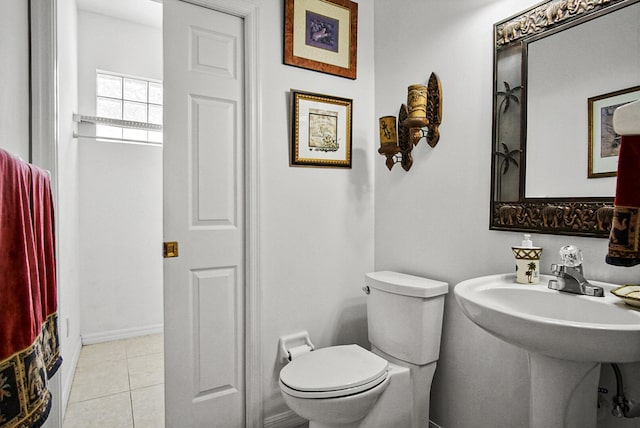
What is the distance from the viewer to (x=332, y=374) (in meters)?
1.45

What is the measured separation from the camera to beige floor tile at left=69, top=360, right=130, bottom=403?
221cm

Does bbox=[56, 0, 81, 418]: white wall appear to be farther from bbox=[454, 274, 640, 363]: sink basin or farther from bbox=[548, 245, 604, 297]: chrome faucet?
bbox=[548, 245, 604, 297]: chrome faucet

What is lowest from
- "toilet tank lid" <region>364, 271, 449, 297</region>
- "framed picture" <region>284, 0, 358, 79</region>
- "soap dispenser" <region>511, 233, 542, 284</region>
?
"toilet tank lid" <region>364, 271, 449, 297</region>

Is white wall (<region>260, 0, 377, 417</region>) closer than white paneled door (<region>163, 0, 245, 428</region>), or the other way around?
white paneled door (<region>163, 0, 245, 428</region>)

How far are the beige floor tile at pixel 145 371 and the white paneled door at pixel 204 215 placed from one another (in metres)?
0.85

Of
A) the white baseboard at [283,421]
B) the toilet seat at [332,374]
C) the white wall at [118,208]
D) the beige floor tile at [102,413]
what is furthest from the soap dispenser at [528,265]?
the white wall at [118,208]

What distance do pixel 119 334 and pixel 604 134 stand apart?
3.53 metres

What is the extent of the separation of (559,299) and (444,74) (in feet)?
3.71

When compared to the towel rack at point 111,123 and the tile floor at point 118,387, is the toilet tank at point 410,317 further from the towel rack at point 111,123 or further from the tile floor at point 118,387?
the towel rack at point 111,123

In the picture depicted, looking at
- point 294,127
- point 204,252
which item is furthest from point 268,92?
point 204,252

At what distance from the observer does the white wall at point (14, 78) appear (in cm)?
106

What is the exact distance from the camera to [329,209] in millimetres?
2053

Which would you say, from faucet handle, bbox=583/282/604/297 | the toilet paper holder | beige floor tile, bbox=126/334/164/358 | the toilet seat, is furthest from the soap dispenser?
beige floor tile, bbox=126/334/164/358

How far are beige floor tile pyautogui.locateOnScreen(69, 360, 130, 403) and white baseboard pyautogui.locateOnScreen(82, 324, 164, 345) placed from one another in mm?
459
